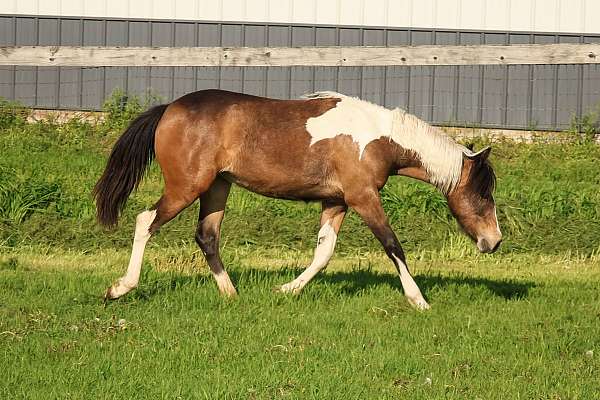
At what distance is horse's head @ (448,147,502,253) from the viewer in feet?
30.5

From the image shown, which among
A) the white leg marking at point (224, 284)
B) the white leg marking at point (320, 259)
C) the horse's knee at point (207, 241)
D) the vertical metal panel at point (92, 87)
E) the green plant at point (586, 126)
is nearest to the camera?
the white leg marking at point (224, 284)

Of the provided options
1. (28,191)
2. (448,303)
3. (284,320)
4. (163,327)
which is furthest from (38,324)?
(28,191)

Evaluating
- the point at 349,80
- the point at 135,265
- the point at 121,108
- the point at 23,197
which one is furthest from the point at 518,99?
A: the point at 135,265

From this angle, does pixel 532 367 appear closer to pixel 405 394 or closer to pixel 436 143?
pixel 405 394

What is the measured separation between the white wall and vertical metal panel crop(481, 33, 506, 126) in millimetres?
1595

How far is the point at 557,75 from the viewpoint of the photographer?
19562 millimetres

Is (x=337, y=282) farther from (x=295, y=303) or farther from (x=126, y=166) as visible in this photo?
(x=126, y=166)

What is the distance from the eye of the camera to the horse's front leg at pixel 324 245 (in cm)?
925

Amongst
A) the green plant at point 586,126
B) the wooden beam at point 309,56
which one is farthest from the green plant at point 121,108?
the green plant at point 586,126

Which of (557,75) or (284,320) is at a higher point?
(557,75)

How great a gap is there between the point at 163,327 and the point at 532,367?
8.52 ft

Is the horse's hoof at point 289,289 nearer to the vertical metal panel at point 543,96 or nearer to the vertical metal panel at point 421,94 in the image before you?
the vertical metal panel at point 421,94

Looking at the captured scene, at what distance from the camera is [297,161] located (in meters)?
9.10

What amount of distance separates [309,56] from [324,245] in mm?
5139
